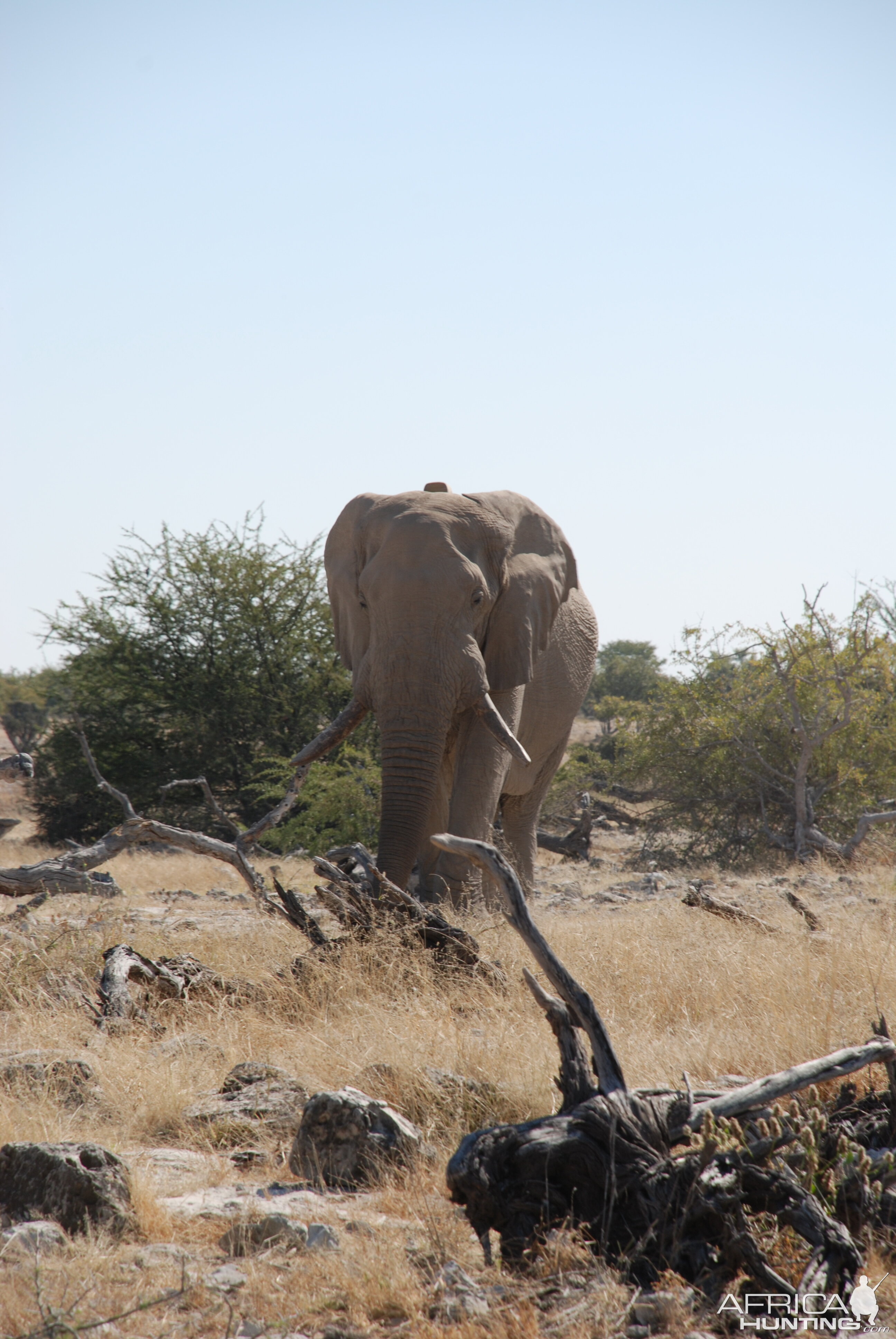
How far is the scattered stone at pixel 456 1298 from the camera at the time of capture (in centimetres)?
275

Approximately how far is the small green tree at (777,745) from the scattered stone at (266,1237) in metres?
11.9

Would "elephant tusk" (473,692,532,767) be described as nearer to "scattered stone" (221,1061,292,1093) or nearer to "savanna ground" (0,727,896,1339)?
"savanna ground" (0,727,896,1339)

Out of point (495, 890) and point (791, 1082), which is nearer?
point (791, 1082)

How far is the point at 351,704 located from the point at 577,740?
1099 inches

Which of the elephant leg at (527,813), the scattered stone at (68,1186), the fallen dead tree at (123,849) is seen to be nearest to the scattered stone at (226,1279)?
the scattered stone at (68,1186)

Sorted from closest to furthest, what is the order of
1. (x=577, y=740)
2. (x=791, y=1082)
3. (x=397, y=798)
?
(x=791, y=1082)
(x=397, y=798)
(x=577, y=740)

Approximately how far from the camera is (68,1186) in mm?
3203

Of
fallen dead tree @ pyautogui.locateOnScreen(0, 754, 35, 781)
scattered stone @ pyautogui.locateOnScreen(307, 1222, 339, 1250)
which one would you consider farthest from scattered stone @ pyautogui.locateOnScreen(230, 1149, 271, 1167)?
fallen dead tree @ pyautogui.locateOnScreen(0, 754, 35, 781)

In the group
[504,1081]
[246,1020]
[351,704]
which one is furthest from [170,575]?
[504,1081]

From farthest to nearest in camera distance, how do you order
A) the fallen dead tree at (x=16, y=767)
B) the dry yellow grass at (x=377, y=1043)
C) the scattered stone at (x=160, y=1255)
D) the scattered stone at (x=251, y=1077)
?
the fallen dead tree at (x=16, y=767) < the scattered stone at (x=251, y=1077) < the scattered stone at (x=160, y=1255) < the dry yellow grass at (x=377, y=1043)

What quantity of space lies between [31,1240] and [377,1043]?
193 centimetres

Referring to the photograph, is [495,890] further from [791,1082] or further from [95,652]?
[95,652]

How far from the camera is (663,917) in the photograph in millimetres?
7672

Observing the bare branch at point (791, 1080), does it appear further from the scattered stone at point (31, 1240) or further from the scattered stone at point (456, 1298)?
the scattered stone at point (31, 1240)
